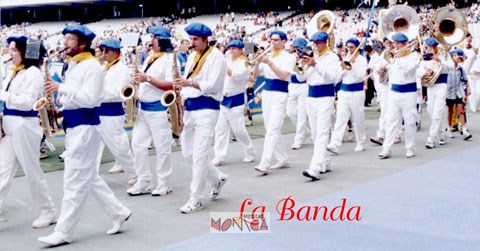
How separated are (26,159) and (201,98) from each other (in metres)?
1.92

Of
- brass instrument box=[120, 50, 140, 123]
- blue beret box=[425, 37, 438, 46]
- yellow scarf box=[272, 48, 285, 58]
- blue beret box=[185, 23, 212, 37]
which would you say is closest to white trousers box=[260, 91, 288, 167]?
yellow scarf box=[272, 48, 285, 58]

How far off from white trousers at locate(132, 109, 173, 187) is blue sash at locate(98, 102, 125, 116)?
0.38m

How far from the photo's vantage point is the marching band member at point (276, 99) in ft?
27.2

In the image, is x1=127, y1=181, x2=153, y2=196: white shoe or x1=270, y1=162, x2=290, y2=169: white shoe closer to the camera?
x1=127, y1=181, x2=153, y2=196: white shoe

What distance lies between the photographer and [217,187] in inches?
273

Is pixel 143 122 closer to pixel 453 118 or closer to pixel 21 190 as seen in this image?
pixel 21 190

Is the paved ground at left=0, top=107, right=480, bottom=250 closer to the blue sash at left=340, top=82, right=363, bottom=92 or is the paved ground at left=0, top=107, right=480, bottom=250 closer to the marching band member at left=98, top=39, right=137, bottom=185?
the marching band member at left=98, top=39, right=137, bottom=185

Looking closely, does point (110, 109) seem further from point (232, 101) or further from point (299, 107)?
point (299, 107)

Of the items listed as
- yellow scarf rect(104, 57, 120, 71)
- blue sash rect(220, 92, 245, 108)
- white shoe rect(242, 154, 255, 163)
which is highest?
yellow scarf rect(104, 57, 120, 71)

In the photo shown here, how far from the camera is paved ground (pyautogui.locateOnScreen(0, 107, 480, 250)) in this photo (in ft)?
17.3

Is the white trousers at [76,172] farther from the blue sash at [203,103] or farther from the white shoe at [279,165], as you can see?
the white shoe at [279,165]

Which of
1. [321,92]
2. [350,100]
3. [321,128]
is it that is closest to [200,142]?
[321,128]

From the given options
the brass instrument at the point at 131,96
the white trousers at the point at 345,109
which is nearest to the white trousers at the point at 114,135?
the brass instrument at the point at 131,96

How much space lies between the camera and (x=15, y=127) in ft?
19.3
